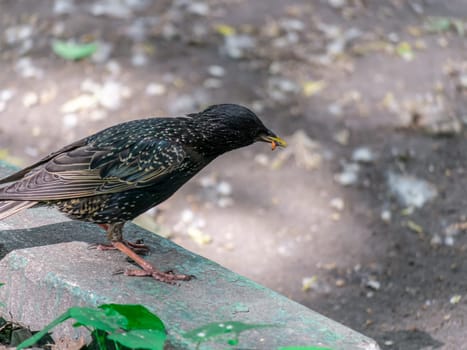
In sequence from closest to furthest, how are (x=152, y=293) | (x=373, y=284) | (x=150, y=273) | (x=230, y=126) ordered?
(x=152, y=293)
(x=150, y=273)
(x=230, y=126)
(x=373, y=284)

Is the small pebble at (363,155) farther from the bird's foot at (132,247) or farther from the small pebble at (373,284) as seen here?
the bird's foot at (132,247)

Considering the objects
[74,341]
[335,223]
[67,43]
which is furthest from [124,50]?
[74,341]

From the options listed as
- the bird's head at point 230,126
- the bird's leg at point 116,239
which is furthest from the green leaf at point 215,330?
the bird's head at point 230,126

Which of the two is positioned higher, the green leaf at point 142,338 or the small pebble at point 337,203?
the green leaf at point 142,338

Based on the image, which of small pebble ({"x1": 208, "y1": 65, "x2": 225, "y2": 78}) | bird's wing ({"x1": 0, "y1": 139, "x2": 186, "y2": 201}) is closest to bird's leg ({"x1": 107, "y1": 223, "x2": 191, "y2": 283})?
bird's wing ({"x1": 0, "y1": 139, "x2": 186, "y2": 201})

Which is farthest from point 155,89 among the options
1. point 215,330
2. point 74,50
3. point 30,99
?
point 215,330

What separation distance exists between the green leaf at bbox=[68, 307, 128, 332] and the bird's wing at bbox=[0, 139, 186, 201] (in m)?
0.90

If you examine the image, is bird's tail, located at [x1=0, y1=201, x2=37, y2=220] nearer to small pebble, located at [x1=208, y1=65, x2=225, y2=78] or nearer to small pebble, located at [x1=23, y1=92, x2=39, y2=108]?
small pebble, located at [x1=23, y1=92, x2=39, y2=108]

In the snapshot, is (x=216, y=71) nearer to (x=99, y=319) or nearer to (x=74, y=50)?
(x=74, y=50)

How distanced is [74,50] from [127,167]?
3.69m

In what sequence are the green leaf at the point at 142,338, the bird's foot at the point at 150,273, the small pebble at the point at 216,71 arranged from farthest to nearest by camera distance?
the small pebble at the point at 216,71 < the bird's foot at the point at 150,273 < the green leaf at the point at 142,338

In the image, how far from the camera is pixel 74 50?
7.21 m

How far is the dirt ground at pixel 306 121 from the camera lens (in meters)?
5.35

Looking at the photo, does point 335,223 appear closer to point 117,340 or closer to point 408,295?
point 408,295
